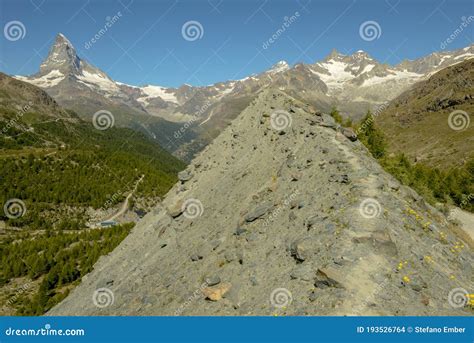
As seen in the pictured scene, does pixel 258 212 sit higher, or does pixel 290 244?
pixel 258 212

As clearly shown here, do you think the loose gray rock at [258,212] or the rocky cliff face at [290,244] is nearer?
the rocky cliff face at [290,244]

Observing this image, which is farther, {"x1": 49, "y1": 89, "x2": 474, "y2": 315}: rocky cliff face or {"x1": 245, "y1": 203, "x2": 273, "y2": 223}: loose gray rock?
{"x1": 245, "y1": 203, "x2": 273, "y2": 223}: loose gray rock

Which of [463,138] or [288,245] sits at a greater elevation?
[463,138]

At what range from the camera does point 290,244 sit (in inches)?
816

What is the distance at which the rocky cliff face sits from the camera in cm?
1688

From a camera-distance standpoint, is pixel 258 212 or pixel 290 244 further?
pixel 258 212

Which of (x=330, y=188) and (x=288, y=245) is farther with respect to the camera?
(x=330, y=188)

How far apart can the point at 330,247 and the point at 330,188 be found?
5903mm

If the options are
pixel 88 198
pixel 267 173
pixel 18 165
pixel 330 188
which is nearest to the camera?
pixel 330 188

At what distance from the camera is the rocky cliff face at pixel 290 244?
16875mm

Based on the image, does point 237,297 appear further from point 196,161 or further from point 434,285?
point 196,161
